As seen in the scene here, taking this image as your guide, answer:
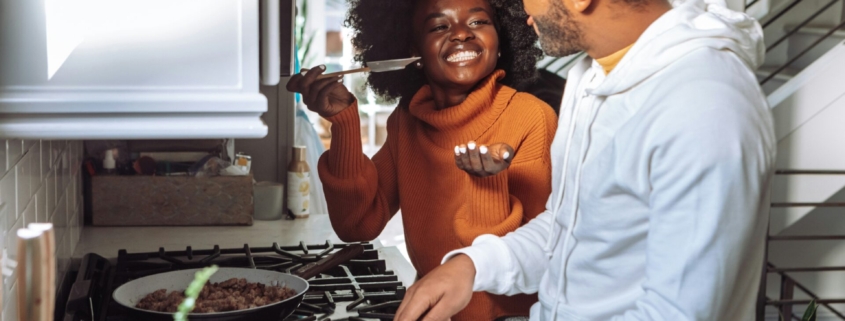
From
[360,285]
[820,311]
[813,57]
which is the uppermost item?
[813,57]

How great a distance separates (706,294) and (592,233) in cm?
23

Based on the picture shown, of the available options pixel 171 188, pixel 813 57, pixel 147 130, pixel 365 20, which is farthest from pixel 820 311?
pixel 147 130

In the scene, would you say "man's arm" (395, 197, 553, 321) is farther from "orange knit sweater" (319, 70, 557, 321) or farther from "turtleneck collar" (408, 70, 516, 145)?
"turtleneck collar" (408, 70, 516, 145)

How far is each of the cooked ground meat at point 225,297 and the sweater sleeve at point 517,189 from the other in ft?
1.52

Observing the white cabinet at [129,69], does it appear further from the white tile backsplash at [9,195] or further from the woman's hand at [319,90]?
the woman's hand at [319,90]

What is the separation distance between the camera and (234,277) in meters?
1.61

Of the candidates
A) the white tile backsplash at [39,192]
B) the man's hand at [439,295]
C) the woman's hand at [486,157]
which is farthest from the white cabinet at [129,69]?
the woman's hand at [486,157]

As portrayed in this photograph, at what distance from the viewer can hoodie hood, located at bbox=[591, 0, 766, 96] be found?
3.19 ft

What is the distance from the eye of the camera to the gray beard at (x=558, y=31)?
1.17 meters

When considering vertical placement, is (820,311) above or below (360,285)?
below

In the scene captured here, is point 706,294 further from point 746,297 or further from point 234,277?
point 234,277

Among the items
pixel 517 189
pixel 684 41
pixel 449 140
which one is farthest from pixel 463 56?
pixel 684 41

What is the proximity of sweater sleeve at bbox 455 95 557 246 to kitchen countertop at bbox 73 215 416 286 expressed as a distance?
0.28 meters

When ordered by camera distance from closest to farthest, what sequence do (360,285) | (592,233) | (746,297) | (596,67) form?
(746,297) < (592,233) < (596,67) < (360,285)
